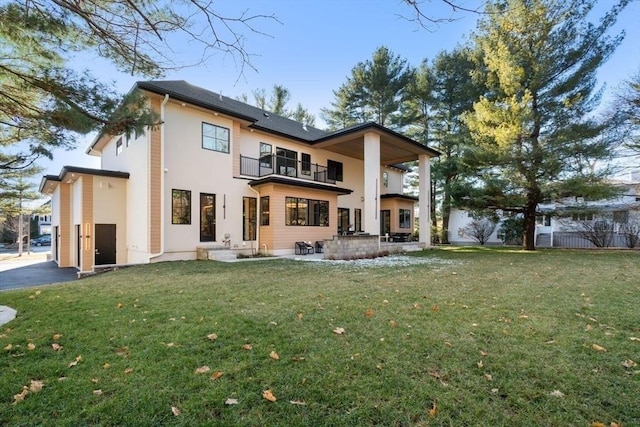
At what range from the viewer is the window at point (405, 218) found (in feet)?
74.8

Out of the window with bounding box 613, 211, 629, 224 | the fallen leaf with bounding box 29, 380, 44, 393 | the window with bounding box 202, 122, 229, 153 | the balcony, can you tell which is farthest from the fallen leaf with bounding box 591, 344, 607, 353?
the window with bounding box 613, 211, 629, 224

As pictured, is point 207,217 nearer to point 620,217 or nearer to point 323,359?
point 323,359

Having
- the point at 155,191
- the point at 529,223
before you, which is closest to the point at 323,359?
the point at 155,191

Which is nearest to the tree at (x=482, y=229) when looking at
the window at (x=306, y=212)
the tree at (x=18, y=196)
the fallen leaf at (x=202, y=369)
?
the window at (x=306, y=212)

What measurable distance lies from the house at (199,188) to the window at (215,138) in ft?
0.14

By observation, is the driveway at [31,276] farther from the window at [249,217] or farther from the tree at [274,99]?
the tree at [274,99]

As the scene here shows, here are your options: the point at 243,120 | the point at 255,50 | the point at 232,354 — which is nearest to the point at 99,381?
the point at 232,354

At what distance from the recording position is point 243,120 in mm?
13953

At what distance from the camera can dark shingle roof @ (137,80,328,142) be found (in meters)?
11.8

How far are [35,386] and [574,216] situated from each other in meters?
22.1

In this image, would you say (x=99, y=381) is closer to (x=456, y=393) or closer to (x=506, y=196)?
(x=456, y=393)

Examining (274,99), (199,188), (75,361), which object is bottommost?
(75,361)

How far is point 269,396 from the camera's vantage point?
2.30 metres

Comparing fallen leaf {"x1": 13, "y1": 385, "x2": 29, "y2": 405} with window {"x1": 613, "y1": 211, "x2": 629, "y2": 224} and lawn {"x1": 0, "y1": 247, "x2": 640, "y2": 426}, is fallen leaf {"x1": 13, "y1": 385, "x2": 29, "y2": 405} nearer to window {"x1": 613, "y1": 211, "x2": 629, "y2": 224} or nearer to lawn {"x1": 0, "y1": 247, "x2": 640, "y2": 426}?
lawn {"x1": 0, "y1": 247, "x2": 640, "y2": 426}
